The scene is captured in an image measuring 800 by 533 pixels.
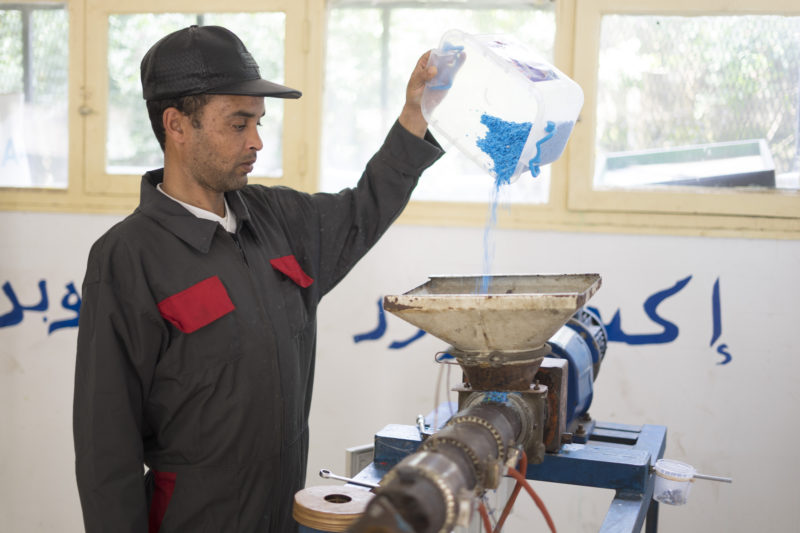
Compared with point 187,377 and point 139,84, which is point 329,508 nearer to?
point 187,377

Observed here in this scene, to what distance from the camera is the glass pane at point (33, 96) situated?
116 inches

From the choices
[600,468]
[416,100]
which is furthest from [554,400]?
[416,100]

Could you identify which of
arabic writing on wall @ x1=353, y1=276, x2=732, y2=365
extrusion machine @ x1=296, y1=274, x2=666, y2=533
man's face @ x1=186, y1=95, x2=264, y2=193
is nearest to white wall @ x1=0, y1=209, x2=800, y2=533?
arabic writing on wall @ x1=353, y1=276, x2=732, y2=365

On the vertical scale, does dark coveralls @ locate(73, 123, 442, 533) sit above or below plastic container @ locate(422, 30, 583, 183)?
below

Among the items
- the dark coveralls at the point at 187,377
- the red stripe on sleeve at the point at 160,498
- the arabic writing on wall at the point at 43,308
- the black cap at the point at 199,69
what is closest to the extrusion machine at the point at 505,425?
the dark coveralls at the point at 187,377

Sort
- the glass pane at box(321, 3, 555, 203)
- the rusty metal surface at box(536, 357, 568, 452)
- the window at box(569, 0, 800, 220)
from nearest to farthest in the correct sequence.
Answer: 1. the rusty metal surface at box(536, 357, 568, 452)
2. the window at box(569, 0, 800, 220)
3. the glass pane at box(321, 3, 555, 203)

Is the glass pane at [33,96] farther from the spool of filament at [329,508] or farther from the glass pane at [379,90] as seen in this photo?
the spool of filament at [329,508]

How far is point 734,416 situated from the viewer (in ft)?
8.43

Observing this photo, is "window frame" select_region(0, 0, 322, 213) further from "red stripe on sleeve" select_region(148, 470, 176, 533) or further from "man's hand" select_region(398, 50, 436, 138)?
→ "red stripe on sleeve" select_region(148, 470, 176, 533)

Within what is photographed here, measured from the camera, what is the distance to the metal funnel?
4.09 ft

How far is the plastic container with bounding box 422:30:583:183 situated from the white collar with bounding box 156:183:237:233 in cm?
48

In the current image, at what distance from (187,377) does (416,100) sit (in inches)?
29.6

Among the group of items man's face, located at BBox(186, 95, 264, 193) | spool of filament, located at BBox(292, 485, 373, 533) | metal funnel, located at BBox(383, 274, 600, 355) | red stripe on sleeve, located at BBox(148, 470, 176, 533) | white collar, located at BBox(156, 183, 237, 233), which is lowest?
red stripe on sleeve, located at BBox(148, 470, 176, 533)

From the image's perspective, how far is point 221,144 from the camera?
157cm
